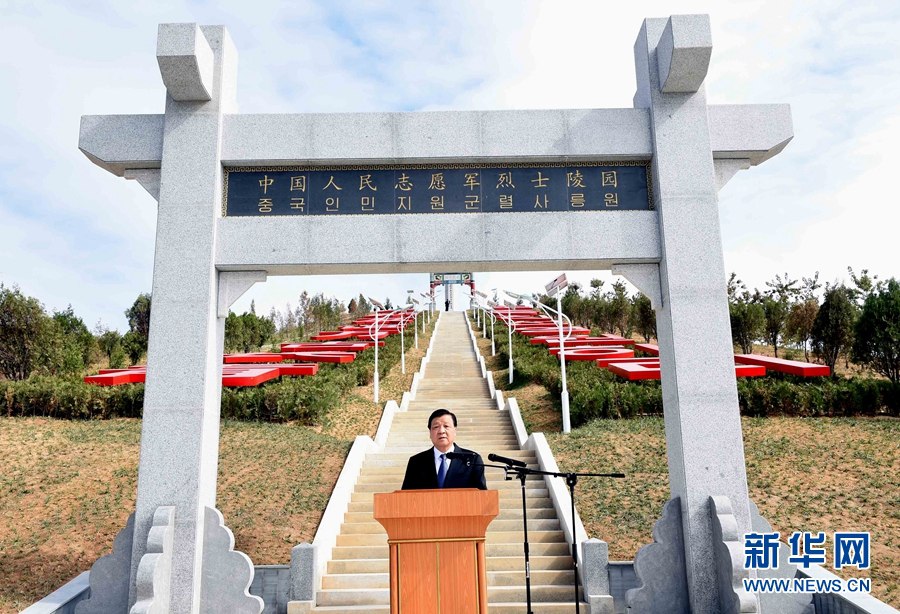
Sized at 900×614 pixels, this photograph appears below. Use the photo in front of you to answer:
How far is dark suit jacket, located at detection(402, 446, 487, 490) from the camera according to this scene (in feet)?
13.5

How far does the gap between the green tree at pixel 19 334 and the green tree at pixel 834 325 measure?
27398mm

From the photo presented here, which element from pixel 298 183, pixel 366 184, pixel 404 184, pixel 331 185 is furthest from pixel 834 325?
pixel 298 183

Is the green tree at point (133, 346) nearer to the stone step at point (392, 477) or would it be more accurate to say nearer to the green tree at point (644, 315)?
the stone step at point (392, 477)

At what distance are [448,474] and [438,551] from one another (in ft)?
2.13

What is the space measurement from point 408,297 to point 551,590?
18.8 meters

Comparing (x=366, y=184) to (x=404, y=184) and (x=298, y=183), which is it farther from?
(x=298, y=183)

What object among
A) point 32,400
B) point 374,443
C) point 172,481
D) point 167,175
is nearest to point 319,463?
point 374,443

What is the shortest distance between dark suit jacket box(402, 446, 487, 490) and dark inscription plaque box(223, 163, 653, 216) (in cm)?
286

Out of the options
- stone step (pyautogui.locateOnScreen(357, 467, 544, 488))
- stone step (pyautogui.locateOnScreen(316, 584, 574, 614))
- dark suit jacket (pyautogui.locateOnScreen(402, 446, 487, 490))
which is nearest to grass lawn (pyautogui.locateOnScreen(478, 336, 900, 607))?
stone step (pyautogui.locateOnScreen(357, 467, 544, 488))

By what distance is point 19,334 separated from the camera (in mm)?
18859

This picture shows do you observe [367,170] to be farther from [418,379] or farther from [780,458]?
[418,379]

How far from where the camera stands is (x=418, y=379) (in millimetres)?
20031

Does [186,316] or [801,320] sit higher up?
[801,320]

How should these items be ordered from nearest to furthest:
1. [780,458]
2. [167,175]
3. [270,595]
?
[167,175] → [270,595] → [780,458]
